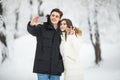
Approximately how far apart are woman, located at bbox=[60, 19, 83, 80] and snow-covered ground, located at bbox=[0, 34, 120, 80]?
5.32 m

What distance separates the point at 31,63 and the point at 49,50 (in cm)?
1243

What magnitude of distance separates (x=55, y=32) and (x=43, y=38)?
179 millimetres

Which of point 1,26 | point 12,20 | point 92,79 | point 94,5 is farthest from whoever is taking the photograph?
point 12,20

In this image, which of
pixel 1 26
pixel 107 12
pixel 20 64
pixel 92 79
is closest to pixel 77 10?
pixel 107 12

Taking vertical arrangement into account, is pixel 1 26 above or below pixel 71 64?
above

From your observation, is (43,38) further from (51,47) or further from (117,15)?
(117,15)

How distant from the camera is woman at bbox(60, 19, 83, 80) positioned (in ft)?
14.7

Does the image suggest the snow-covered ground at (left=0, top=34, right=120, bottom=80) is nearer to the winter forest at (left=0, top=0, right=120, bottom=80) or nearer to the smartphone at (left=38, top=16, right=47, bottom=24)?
the winter forest at (left=0, top=0, right=120, bottom=80)

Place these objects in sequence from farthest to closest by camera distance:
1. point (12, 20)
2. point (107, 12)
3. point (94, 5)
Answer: point (12, 20)
point (107, 12)
point (94, 5)

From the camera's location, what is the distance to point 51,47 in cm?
452

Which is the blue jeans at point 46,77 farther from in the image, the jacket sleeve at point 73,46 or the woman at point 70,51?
the jacket sleeve at point 73,46

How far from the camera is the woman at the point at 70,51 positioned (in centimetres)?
449

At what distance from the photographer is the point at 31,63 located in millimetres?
16859

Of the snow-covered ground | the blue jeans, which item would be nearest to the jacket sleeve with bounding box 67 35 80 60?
the blue jeans
